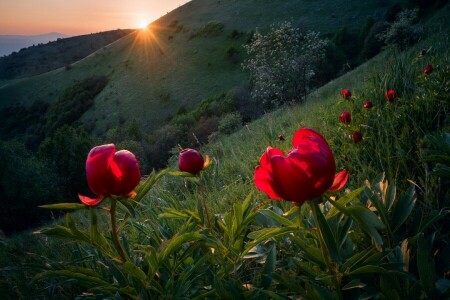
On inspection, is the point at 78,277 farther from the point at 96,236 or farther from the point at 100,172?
the point at 100,172

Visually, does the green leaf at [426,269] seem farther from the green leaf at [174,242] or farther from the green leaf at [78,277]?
the green leaf at [78,277]

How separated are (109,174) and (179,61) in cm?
4172

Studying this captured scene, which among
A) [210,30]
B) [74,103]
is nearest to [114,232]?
[210,30]

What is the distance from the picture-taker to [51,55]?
8031 cm

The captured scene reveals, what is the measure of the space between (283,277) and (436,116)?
1.89 metres

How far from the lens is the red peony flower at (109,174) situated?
110cm

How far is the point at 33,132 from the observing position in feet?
159

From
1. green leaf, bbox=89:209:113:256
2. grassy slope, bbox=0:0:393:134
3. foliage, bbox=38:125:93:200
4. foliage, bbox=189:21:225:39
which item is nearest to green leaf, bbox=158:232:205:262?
green leaf, bbox=89:209:113:256

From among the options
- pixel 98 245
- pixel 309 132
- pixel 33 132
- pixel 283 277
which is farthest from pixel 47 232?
pixel 33 132

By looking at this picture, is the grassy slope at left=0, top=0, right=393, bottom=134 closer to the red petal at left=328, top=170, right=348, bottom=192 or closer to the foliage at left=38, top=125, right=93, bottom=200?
the foliage at left=38, top=125, right=93, bottom=200

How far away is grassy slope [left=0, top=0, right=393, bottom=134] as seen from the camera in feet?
116

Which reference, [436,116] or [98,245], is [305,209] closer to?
[98,245]

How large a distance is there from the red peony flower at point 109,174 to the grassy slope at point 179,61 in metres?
33.5

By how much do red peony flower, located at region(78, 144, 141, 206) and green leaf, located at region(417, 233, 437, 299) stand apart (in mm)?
909
